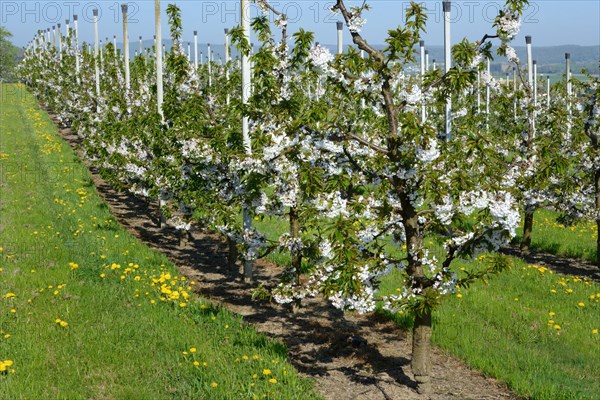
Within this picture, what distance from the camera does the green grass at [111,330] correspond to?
6.73 m

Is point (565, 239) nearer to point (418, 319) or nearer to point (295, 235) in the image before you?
point (295, 235)

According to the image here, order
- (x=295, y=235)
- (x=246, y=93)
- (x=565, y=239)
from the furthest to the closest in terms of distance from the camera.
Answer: (x=565, y=239)
(x=246, y=93)
(x=295, y=235)

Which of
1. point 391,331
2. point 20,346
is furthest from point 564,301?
point 20,346

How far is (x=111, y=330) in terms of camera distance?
8156mm

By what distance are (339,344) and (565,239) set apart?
1040cm

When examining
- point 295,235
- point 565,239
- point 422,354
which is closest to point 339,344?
point 422,354

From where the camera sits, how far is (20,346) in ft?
24.8

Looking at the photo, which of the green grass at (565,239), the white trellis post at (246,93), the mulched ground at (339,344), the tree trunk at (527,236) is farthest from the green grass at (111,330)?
the green grass at (565,239)

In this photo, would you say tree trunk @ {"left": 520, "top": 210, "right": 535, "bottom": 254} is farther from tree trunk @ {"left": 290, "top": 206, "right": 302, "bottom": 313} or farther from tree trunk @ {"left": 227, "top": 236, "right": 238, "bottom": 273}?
tree trunk @ {"left": 290, "top": 206, "right": 302, "bottom": 313}

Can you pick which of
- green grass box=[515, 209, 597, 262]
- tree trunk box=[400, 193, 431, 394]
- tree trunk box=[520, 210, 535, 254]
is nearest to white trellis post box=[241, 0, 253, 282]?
tree trunk box=[400, 193, 431, 394]

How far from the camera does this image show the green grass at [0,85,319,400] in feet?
22.1

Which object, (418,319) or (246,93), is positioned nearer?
(418,319)

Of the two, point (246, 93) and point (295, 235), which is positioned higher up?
point (246, 93)

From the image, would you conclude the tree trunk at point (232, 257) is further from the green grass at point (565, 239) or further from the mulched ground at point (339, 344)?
the green grass at point (565, 239)
